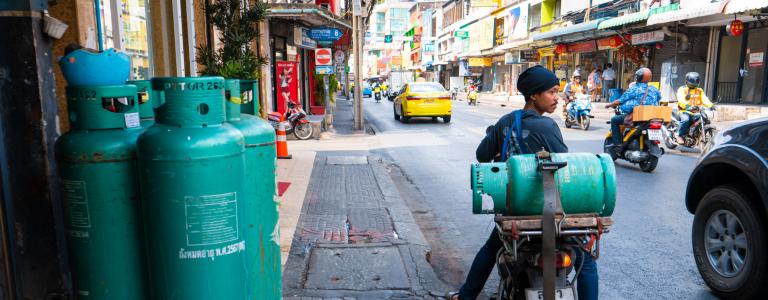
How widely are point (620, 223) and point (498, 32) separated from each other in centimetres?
4221

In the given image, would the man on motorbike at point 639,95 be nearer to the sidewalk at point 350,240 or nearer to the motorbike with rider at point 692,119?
the motorbike with rider at point 692,119

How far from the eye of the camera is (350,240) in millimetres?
5434

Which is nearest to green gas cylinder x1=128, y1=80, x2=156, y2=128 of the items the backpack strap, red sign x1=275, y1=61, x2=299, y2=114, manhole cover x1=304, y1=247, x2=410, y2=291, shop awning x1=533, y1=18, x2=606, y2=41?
manhole cover x1=304, y1=247, x2=410, y2=291

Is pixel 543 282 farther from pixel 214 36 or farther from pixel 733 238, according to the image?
pixel 214 36

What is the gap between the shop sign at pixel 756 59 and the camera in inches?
746

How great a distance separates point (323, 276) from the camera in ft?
14.6

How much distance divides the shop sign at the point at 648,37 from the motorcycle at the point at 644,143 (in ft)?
48.1

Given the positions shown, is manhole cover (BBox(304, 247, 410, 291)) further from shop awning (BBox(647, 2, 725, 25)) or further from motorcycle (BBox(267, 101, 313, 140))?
shop awning (BBox(647, 2, 725, 25))

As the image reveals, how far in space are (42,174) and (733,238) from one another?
4.38 meters

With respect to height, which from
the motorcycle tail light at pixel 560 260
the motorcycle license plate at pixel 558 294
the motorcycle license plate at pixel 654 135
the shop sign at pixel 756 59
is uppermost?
the shop sign at pixel 756 59

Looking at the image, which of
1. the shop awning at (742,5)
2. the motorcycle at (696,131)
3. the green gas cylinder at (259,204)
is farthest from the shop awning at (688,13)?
the green gas cylinder at (259,204)

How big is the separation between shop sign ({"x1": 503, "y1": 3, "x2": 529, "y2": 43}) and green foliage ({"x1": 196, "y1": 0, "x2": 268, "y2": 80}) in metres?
34.0

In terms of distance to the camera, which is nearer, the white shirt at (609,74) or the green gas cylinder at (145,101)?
the green gas cylinder at (145,101)

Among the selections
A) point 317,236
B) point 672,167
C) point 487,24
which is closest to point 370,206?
point 317,236
